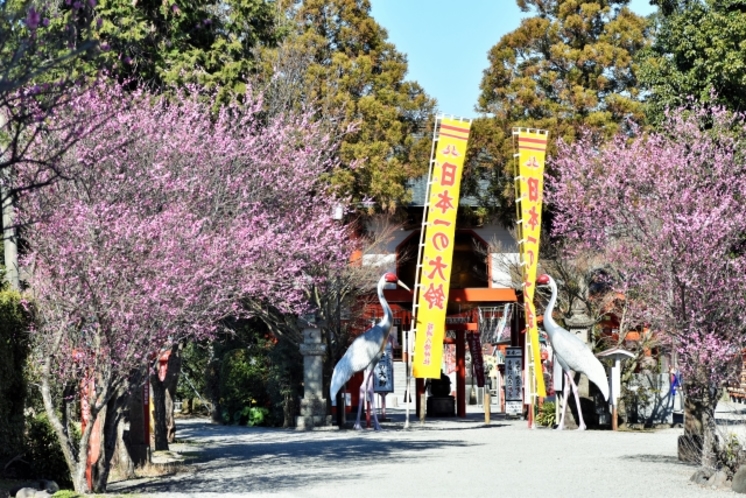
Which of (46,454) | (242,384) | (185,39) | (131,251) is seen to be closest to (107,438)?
(46,454)

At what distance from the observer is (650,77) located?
2264 cm

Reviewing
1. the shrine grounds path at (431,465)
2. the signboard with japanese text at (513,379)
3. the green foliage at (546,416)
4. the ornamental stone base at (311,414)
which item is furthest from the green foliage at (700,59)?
the ornamental stone base at (311,414)

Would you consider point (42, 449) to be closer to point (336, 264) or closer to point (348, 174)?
point (336, 264)

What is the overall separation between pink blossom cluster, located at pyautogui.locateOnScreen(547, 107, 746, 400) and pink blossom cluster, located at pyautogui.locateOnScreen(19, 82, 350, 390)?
16.5 feet

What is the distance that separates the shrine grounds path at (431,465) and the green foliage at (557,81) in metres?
9.39

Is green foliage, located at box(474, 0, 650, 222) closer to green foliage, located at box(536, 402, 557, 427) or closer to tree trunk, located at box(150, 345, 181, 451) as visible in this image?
green foliage, located at box(536, 402, 557, 427)

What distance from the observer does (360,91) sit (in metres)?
30.8

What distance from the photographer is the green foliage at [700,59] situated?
21453 mm

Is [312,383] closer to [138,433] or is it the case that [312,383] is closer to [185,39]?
[185,39]

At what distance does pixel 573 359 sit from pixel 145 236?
12911mm

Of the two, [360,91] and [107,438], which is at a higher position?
[360,91]

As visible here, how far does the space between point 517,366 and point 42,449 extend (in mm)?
15378

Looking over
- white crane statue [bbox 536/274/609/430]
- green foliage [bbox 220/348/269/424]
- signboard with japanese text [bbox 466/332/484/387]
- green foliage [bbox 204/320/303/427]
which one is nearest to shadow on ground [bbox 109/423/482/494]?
green foliage [bbox 204/320/303/427]

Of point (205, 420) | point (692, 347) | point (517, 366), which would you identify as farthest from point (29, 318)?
point (205, 420)
